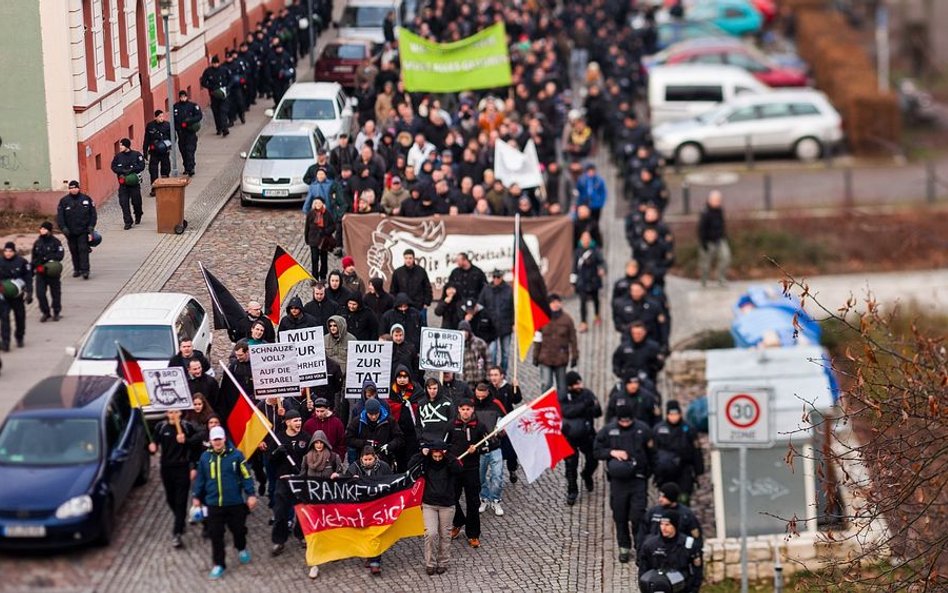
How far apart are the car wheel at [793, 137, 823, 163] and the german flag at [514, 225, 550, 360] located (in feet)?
74.5

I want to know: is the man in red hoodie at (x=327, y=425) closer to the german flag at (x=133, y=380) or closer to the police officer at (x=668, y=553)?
the german flag at (x=133, y=380)

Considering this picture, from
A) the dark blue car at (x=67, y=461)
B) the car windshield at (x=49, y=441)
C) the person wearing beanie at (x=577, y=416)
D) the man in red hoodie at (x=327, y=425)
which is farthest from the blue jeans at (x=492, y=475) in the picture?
the car windshield at (x=49, y=441)

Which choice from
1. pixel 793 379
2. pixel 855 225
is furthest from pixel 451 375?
pixel 855 225

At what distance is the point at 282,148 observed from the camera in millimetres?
34469

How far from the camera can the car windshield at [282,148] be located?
113 feet

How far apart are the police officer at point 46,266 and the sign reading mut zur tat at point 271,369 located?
420 centimetres

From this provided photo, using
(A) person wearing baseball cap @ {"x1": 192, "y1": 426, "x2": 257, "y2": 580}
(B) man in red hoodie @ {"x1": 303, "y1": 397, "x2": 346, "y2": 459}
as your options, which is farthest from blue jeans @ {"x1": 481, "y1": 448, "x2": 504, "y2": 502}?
(A) person wearing baseball cap @ {"x1": 192, "y1": 426, "x2": 257, "y2": 580}

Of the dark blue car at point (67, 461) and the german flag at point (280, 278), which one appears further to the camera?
the german flag at point (280, 278)

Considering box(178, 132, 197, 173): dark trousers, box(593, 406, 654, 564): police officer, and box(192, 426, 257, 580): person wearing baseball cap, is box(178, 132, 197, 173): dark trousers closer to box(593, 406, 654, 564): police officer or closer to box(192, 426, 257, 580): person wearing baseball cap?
box(593, 406, 654, 564): police officer

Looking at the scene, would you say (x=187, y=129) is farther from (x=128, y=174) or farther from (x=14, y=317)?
(x=14, y=317)

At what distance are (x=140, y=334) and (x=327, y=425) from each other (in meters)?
2.63

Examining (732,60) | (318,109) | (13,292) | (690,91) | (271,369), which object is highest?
(318,109)

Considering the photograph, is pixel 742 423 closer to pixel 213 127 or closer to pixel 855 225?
pixel 213 127

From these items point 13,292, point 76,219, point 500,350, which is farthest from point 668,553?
point 76,219
